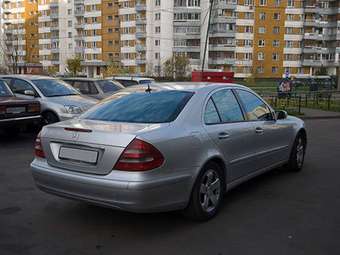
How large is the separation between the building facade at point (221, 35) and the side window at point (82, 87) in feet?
187

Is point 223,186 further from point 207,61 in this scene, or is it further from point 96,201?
point 207,61

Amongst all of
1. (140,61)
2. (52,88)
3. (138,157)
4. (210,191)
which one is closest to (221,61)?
(140,61)

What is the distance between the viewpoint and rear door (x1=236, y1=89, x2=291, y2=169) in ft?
18.0

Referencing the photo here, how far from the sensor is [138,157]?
3787mm

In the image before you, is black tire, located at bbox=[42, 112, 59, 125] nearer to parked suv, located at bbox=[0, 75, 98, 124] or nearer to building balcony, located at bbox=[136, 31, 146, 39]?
parked suv, located at bbox=[0, 75, 98, 124]

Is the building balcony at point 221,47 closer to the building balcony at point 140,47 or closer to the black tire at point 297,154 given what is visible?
the building balcony at point 140,47

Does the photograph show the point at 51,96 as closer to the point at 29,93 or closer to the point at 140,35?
the point at 29,93

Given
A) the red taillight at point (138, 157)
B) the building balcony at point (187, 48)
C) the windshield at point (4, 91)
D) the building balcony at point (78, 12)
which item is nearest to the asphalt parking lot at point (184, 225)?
the red taillight at point (138, 157)

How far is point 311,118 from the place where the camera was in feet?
55.0

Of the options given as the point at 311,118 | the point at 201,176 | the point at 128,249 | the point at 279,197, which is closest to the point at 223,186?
the point at 201,176

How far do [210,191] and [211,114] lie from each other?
897 mm

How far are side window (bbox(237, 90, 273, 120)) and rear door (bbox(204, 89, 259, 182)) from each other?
0.67ft

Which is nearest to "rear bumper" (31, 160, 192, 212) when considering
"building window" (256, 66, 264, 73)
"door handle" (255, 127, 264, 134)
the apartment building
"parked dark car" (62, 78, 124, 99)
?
"door handle" (255, 127, 264, 134)

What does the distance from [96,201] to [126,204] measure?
13.2 inches
